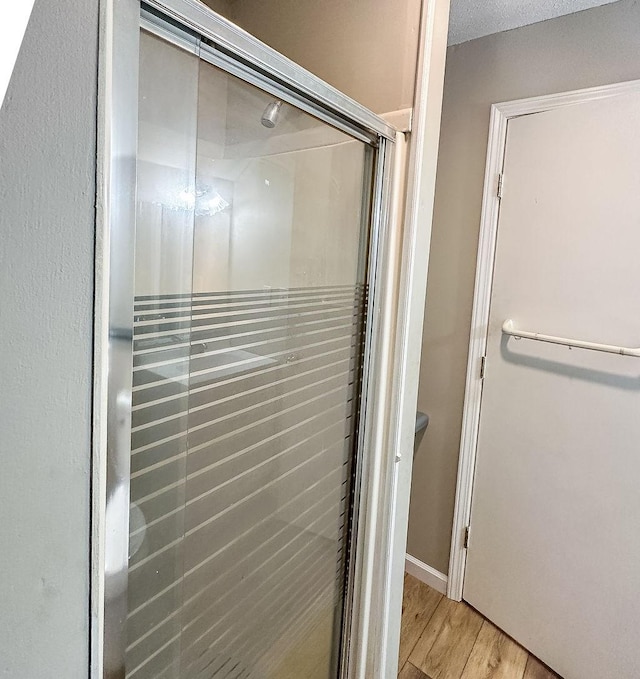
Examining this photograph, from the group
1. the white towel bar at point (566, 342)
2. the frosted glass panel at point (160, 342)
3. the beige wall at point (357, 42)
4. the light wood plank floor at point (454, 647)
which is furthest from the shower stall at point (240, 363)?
the white towel bar at point (566, 342)

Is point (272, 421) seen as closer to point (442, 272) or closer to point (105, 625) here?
point (105, 625)

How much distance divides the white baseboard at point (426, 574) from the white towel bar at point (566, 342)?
1.10 m

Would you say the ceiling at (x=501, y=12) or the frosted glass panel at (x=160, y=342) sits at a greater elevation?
the ceiling at (x=501, y=12)

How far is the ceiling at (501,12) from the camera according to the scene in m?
1.59

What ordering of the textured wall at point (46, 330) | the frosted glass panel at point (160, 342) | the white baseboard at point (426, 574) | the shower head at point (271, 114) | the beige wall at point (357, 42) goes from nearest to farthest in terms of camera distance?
the textured wall at point (46, 330)
the frosted glass panel at point (160, 342)
the shower head at point (271, 114)
the beige wall at point (357, 42)
the white baseboard at point (426, 574)

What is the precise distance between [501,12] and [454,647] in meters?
2.29

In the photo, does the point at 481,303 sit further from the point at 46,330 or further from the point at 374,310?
the point at 46,330

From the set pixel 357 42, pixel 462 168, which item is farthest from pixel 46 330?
pixel 462 168

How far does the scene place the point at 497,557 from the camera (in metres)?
1.93

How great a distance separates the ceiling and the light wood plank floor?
7.41 ft

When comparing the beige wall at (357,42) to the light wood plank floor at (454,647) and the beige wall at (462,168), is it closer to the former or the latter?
the beige wall at (462,168)

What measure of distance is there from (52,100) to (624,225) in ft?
5.28

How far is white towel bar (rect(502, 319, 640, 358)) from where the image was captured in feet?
5.00

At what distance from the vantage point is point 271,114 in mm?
917
